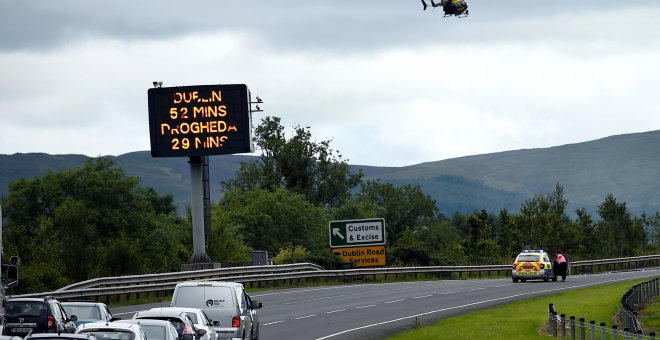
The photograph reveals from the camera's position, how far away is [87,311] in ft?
102

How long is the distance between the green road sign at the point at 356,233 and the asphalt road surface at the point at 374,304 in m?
4.76

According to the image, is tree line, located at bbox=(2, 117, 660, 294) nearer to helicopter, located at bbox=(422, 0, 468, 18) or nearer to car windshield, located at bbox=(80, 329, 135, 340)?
helicopter, located at bbox=(422, 0, 468, 18)

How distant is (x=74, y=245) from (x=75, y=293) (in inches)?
1951

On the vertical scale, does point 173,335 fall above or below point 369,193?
below

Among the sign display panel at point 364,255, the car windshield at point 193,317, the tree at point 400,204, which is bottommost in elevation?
the car windshield at point 193,317

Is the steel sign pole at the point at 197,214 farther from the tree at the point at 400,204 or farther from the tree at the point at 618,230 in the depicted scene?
the tree at the point at 400,204

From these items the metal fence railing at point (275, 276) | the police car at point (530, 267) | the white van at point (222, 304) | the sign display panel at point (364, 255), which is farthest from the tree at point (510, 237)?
the white van at point (222, 304)

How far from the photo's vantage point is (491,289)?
58.4 m

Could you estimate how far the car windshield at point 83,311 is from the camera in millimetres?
30562

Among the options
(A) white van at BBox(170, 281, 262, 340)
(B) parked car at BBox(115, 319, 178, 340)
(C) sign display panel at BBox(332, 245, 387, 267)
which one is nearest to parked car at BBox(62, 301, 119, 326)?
(A) white van at BBox(170, 281, 262, 340)

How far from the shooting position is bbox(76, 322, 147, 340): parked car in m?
21.2

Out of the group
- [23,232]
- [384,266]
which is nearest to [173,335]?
[384,266]

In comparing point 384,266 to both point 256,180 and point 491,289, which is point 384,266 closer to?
point 491,289

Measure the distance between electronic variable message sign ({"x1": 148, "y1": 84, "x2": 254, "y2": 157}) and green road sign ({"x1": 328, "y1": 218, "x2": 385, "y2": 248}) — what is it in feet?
40.5
